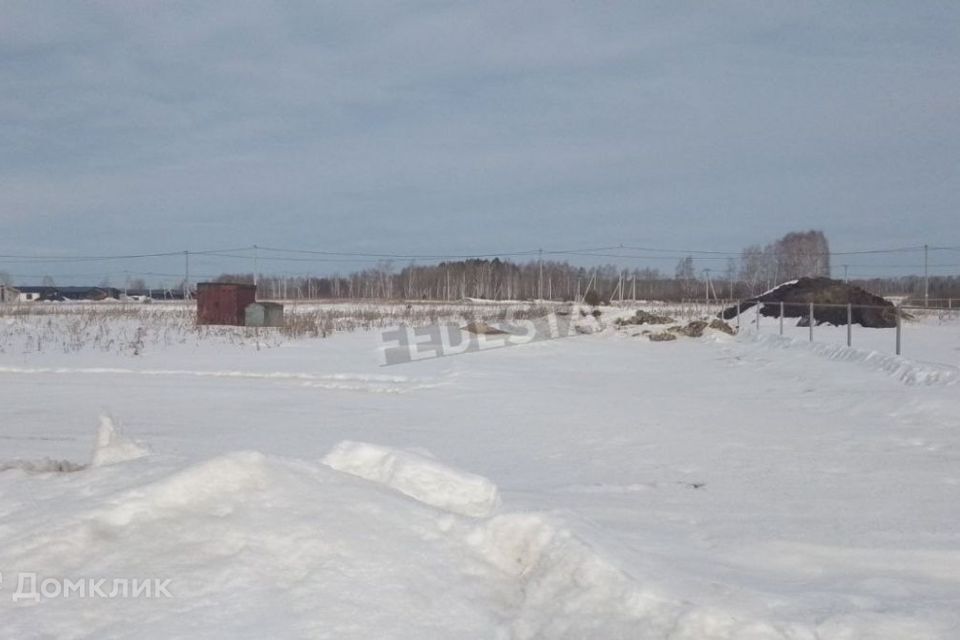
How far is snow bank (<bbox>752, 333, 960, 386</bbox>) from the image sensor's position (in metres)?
9.26

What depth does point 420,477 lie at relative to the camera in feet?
12.9

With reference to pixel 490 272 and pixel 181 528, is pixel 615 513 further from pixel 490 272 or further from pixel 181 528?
pixel 490 272

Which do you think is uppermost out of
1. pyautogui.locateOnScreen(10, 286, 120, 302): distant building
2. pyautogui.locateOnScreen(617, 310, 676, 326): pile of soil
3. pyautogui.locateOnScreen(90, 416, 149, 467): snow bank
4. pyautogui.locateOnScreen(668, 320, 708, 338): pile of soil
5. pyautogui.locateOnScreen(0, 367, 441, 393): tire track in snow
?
pyautogui.locateOnScreen(10, 286, 120, 302): distant building

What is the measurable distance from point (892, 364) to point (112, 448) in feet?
33.4

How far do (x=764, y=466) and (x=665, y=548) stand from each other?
8.60ft

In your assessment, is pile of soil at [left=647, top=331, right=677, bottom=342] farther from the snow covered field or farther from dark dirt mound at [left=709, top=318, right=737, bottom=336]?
the snow covered field

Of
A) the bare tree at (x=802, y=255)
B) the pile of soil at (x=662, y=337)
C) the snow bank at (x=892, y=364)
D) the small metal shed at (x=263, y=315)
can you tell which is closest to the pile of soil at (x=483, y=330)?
the pile of soil at (x=662, y=337)

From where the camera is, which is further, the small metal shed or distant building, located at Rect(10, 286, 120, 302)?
distant building, located at Rect(10, 286, 120, 302)

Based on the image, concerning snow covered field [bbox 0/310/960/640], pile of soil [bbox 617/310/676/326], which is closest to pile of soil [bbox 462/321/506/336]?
pile of soil [bbox 617/310/676/326]

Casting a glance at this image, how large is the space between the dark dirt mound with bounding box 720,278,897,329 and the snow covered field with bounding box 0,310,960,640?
18923 millimetres

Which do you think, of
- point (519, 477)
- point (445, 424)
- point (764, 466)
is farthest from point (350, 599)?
point (445, 424)

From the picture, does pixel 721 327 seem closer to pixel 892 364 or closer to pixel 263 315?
pixel 892 364

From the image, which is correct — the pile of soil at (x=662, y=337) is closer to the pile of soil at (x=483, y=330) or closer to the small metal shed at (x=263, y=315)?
the pile of soil at (x=483, y=330)

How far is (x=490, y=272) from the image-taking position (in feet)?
278
